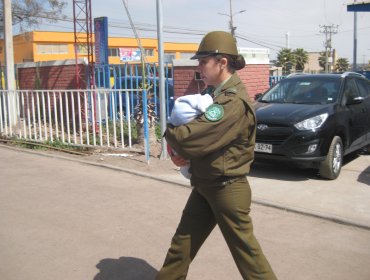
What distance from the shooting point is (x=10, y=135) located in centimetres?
1045

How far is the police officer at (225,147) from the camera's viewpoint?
2.57 m

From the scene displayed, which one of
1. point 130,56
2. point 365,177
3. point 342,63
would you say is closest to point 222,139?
point 365,177

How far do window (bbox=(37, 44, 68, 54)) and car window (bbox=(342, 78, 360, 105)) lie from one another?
4164 centimetres

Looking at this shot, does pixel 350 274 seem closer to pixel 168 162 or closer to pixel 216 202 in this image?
pixel 216 202

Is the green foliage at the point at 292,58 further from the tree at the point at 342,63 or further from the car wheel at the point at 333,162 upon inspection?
the car wheel at the point at 333,162

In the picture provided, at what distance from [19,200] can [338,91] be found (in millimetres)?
5123

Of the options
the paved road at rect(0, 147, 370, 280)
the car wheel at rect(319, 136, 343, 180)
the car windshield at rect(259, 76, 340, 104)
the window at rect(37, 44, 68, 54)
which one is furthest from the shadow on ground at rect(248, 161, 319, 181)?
the window at rect(37, 44, 68, 54)

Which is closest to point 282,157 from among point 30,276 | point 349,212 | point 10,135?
point 349,212

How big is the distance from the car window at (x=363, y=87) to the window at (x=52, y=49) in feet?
135

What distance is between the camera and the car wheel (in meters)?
6.69

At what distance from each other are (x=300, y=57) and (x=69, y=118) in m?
75.4

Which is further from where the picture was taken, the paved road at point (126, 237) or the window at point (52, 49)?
the window at point (52, 49)

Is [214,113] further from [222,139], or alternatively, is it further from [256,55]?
[256,55]

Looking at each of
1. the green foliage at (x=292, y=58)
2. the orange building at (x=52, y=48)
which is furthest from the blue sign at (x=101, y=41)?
the green foliage at (x=292, y=58)
